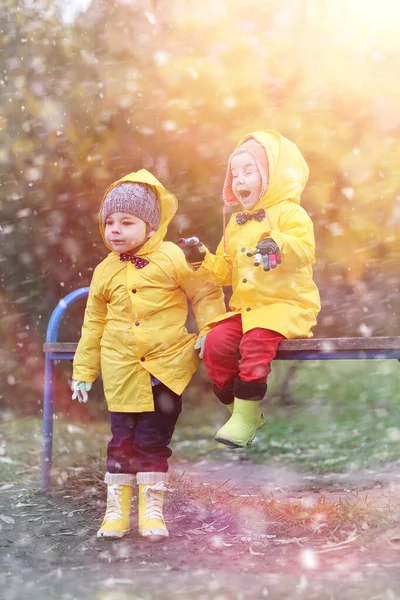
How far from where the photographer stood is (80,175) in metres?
5.65

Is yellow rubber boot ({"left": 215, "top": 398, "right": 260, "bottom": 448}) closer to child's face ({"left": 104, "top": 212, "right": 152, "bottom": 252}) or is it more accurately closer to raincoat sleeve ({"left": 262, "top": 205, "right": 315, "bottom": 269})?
raincoat sleeve ({"left": 262, "top": 205, "right": 315, "bottom": 269})

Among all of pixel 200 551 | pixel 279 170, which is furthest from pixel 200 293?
pixel 200 551

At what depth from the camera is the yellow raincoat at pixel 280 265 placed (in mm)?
3465

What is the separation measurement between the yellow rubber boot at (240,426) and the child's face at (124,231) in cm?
88

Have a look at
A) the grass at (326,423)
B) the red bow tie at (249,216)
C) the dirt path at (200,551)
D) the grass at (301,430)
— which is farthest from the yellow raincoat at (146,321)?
the grass at (326,423)

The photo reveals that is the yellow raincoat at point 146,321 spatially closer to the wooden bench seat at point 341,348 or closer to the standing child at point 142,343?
the standing child at point 142,343

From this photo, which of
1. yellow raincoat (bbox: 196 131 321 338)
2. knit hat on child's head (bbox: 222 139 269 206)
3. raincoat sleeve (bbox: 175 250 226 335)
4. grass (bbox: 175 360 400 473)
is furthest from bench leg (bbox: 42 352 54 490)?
knit hat on child's head (bbox: 222 139 269 206)

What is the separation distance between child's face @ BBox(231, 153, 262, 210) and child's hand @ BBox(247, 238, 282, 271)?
0.38m

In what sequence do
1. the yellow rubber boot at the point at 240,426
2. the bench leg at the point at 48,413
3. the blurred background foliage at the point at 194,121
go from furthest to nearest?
the blurred background foliage at the point at 194,121 → the bench leg at the point at 48,413 → the yellow rubber boot at the point at 240,426

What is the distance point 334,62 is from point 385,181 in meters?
0.86

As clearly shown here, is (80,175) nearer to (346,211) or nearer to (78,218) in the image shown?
(78,218)

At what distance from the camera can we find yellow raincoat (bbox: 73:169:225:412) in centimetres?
362

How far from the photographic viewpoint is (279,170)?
3664mm

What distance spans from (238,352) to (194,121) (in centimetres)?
240
